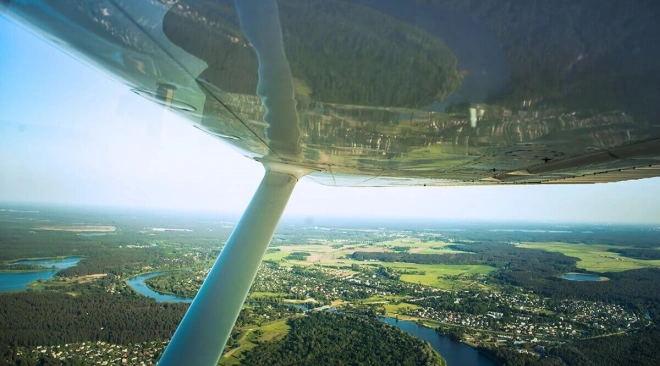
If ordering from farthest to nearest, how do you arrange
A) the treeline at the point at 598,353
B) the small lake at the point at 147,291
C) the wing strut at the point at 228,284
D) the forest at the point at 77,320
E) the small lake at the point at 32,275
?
the small lake at the point at 147,291 → the treeline at the point at 598,353 → the small lake at the point at 32,275 → the forest at the point at 77,320 → the wing strut at the point at 228,284

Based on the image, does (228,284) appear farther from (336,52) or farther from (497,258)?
(497,258)

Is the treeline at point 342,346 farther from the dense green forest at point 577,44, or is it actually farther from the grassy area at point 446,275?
the dense green forest at point 577,44

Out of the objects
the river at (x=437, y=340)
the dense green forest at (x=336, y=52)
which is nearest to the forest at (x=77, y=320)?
the river at (x=437, y=340)

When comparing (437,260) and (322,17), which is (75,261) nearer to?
(322,17)

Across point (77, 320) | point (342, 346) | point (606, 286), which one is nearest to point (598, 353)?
point (342, 346)

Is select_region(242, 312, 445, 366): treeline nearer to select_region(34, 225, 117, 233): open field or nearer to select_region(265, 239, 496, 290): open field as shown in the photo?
select_region(265, 239, 496, 290): open field

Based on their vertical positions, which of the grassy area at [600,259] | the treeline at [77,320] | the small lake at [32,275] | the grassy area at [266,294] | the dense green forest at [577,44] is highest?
the dense green forest at [577,44]
